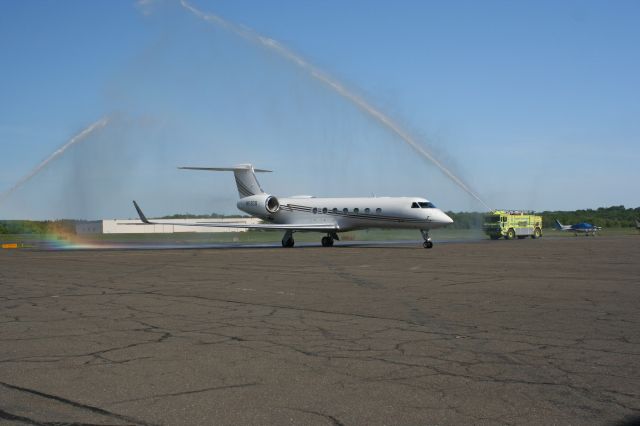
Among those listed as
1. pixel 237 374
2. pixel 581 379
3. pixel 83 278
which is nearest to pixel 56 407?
pixel 237 374

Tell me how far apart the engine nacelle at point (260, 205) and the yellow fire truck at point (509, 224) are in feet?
73.7

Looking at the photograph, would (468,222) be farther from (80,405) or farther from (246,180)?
(80,405)

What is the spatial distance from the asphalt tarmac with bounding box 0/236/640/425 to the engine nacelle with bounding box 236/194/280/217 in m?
27.8

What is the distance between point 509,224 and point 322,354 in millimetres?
53141

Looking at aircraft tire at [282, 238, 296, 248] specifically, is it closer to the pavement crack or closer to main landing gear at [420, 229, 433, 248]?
main landing gear at [420, 229, 433, 248]

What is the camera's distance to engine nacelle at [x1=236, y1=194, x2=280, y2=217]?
4450 centimetres

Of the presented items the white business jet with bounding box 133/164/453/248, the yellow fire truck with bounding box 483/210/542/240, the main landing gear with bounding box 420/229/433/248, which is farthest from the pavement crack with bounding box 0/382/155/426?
the yellow fire truck with bounding box 483/210/542/240

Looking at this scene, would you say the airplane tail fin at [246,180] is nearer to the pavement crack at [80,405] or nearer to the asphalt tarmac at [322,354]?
the asphalt tarmac at [322,354]

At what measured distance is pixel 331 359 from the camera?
789 cm

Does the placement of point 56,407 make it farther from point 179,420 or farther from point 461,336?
point 461,336

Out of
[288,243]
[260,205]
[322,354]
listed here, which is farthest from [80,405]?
[260,205]

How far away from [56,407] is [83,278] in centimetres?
1459

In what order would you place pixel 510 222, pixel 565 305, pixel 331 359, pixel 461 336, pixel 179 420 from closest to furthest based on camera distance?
pixel 179 420, pixel 331 359, pixel 461 336, pixel 565 305, pixel 510 222

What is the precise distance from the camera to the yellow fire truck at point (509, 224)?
57938 millimetres
